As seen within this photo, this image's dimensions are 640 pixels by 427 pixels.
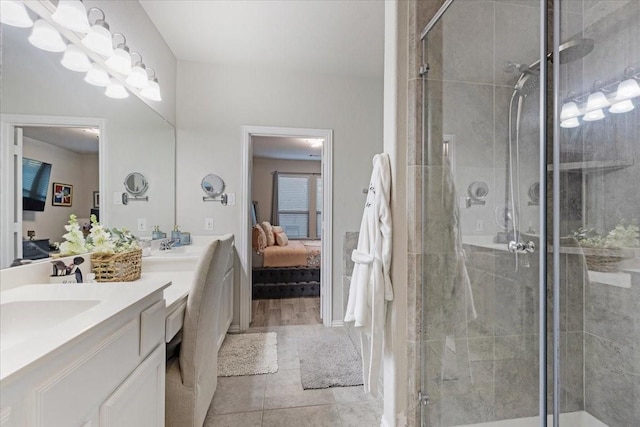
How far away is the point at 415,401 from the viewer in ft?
4.68

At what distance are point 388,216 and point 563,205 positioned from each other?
723 mm

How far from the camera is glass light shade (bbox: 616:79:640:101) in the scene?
1.18m

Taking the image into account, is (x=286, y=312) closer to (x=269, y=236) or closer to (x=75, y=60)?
(x=269, y=236)

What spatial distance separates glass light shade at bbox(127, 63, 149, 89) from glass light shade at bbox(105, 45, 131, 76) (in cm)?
9

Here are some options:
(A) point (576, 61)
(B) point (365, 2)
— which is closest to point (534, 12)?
(A) point (576, 61)

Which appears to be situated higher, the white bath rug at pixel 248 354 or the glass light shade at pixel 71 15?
the glass light shade at pixel 71 15

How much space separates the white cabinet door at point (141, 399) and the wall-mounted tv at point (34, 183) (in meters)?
0.80

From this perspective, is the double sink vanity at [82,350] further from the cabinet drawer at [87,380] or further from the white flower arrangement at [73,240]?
the white flower arrangement at [73,240]

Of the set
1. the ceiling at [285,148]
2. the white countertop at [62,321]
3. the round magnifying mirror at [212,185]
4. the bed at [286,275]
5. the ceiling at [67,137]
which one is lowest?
the bed at [286,275]

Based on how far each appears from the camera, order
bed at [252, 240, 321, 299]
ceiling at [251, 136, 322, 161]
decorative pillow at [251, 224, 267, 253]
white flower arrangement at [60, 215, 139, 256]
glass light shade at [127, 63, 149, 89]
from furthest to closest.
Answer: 1. ceiling at [251, 136, 322, 161]
2. decorative pillow at [251, 224, 267, 253]
3. bed at [252, 240, 321, 299]
4. glass light shade at [127, 63, 149, 89]
5. white flower arrangement at [60, 215, 139, 256]

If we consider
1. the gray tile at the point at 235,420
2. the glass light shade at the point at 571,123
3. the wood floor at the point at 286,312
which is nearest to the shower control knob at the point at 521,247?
the glass light shade at the point at 571,123

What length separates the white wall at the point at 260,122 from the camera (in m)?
2.75

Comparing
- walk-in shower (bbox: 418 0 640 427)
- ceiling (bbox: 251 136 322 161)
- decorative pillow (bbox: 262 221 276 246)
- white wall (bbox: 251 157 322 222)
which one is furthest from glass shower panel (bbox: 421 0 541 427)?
white wall (bbox: 251 157 322 222)

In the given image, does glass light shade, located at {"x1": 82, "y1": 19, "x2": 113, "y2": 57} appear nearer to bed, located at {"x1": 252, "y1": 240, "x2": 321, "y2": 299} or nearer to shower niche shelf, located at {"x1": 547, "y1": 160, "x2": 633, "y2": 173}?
shower niche shelf, located at {"x1": 547, "y1": 160, "x2": 633, "y2": 173}
